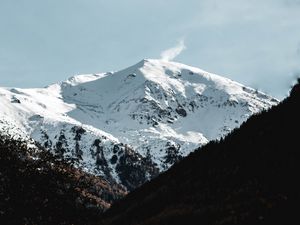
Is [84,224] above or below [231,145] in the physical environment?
below

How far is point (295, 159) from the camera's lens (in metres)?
35.7

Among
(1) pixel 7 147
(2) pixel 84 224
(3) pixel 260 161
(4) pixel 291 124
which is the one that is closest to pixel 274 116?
(4) pixel 291 124

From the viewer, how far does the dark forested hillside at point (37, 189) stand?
36.9 metres

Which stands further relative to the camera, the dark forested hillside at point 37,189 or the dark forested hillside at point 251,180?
the dark forested hillside at point 37,189

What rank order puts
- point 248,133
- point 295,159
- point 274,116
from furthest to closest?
point 248,133 → point 274,116 → point 295,159

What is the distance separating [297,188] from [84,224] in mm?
16714

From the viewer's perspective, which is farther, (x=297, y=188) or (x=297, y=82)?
(x=297, y=82)

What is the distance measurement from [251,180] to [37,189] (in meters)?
13.5

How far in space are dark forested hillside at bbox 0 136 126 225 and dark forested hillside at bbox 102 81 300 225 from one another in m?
5.65

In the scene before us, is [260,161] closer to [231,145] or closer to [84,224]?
[84,224]

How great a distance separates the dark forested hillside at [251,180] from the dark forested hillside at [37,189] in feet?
18.5

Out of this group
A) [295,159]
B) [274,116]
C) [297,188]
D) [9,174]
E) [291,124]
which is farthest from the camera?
[274,116]

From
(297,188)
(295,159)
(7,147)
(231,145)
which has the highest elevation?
(231,145)

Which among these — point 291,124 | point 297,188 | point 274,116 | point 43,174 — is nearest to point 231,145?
point 274,116
